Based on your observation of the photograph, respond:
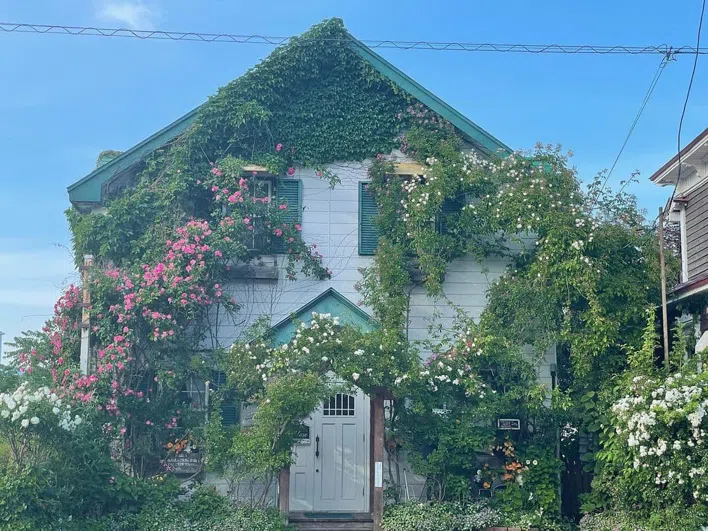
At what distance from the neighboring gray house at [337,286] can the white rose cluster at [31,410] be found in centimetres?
327

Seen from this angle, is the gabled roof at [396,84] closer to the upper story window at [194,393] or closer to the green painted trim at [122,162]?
the green painted trim at [122,162]

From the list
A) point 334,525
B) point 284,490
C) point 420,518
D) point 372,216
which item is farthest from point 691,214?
point 284,490

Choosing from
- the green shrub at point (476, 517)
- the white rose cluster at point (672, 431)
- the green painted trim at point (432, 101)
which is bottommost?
the green shrub at point (476, 517)

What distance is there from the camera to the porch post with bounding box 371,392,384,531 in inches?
460

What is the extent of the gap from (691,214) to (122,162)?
9.70 m

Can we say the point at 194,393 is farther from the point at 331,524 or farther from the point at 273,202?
the point at 273,202

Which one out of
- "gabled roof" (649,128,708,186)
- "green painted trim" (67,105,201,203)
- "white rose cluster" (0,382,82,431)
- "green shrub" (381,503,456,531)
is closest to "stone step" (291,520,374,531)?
"green shrub" (381,503,456,531)

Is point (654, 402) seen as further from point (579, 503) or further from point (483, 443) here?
point (579, 503)

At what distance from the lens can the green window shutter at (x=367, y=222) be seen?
44.9 feet

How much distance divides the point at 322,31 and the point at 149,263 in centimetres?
493

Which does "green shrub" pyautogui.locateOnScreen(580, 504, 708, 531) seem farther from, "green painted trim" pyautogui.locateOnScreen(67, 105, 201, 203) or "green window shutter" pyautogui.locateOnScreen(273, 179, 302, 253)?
"green painted trim" pyautogui.locateOnScreen(67, 105, 201, 203)

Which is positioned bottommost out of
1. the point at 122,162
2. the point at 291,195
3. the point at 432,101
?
the point at 291,195

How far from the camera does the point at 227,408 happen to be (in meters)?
13.1

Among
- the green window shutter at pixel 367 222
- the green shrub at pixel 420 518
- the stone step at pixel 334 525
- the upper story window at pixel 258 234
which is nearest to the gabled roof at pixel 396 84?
the upper story window at pixel 258 234
